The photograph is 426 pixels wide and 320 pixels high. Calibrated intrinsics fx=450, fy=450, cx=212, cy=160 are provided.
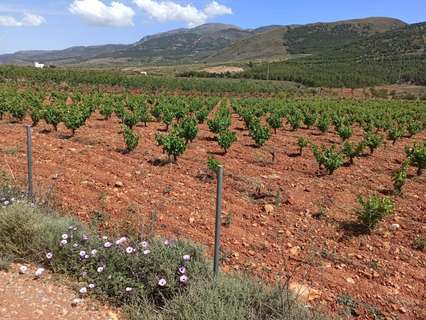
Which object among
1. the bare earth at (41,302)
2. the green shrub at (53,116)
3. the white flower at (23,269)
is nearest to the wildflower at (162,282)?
the bare earth at (41,302)

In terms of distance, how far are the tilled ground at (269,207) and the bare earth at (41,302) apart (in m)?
2.09

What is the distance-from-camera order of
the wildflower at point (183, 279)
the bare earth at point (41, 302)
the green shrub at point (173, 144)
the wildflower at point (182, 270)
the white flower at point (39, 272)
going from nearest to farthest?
the bare earth at point (41, 302)
the wildflower at point (183, 279)
the wildflower at point (182, 270)
the white flower at point (39, 272)
the green shrub at point (173, 144)

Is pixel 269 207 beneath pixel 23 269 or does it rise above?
beneath

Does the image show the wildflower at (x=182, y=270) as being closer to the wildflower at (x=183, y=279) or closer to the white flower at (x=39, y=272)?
the wildflower at (x=183, y=279)

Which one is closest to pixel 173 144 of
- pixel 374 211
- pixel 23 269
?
pixel 374 211

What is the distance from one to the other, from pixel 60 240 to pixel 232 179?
18.9ft

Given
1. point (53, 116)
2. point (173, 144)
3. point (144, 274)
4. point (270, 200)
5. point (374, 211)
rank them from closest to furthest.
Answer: point (144, 274)
point (374, 211)
point (270, 200)
point (173, 144)
point (53, 116)

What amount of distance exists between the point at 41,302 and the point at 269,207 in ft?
15.9

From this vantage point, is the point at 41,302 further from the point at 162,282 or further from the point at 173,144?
the point at 173,144

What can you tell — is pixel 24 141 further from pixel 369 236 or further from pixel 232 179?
pixel 369 236

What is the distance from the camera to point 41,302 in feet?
15.0

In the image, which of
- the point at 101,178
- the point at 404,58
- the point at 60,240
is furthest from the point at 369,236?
the point at 404,58

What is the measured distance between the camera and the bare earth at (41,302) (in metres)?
4.36

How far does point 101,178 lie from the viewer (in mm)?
9898
